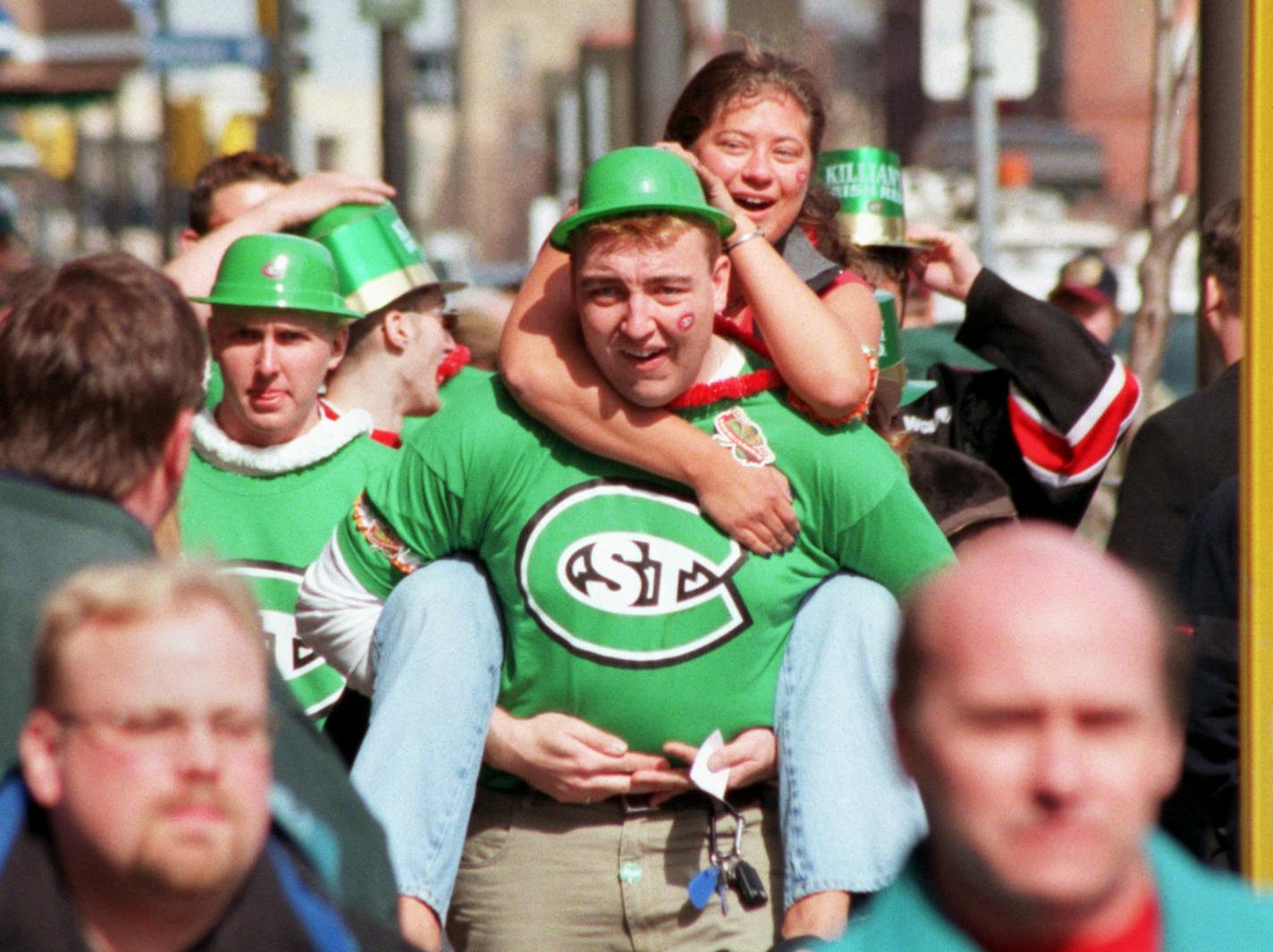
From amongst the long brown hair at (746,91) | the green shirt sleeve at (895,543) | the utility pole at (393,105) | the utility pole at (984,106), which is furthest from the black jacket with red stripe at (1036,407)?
the utility pole at (393,105)

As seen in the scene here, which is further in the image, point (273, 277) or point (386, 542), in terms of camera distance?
point (273, 277)

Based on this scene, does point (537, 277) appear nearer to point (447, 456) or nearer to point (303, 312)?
point (447, 456)

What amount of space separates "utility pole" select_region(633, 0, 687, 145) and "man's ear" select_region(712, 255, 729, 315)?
378cm

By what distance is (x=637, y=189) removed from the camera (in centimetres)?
342

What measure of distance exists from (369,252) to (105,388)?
2601mm

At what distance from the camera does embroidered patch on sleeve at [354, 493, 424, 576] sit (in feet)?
12.0

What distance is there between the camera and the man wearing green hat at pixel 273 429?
443cm

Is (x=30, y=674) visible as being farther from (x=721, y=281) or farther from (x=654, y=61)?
(x=654, y=61)

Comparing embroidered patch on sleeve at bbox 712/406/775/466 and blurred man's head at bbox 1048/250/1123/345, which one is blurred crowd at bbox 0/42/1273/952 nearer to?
embroidered patch on sleeve at bbox 712/406/775/466

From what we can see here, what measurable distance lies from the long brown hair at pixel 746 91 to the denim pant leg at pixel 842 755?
919mm

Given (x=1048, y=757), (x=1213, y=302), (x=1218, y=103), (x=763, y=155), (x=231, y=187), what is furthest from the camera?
(x=1218, y=103)

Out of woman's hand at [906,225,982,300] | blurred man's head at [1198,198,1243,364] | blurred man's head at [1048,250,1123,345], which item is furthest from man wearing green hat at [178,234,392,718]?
blurred man's head at [1048,250,1123,345]

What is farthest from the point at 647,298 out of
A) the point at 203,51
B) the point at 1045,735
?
the point at 203,51

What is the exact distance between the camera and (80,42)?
17.1 meters
